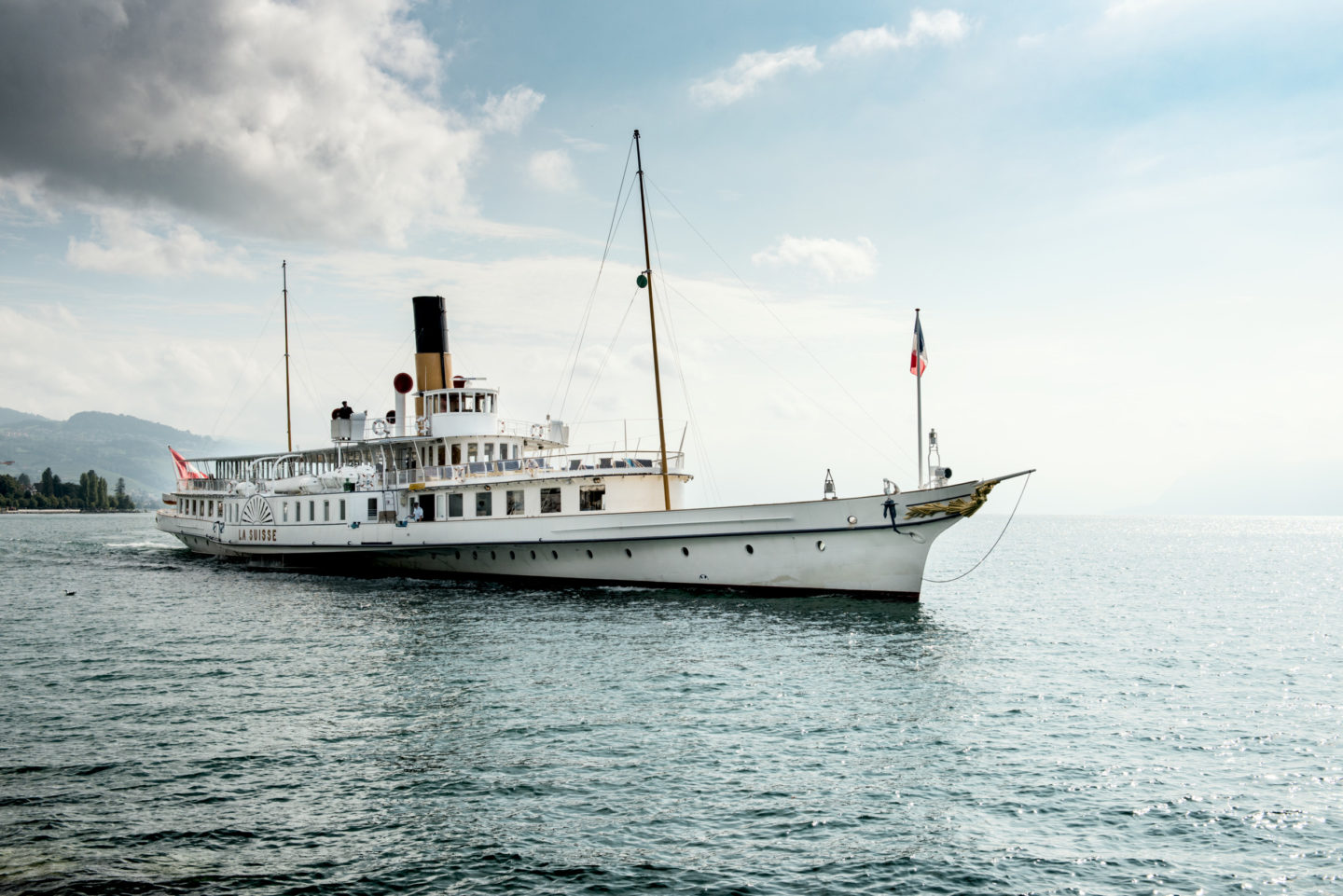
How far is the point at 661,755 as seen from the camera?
13688 millimetres

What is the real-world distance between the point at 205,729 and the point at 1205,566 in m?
75.9

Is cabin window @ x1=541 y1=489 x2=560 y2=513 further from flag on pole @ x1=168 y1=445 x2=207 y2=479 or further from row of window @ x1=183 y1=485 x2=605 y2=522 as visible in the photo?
flag on pole @ x1=168 y1=445 x2=207 y2=479

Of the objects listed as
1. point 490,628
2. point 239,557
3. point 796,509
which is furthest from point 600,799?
point 239,557

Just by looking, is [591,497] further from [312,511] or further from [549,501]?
[312,511]

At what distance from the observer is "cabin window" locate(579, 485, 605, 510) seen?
3441 cm

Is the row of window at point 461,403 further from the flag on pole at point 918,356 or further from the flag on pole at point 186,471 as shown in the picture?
the flag on pole at point 186,471

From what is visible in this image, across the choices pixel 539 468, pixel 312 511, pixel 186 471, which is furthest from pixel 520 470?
pixel 186 471

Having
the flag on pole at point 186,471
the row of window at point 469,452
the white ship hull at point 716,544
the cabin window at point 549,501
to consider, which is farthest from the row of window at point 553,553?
the flag on pole at point 186,471

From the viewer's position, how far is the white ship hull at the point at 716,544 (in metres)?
27.8

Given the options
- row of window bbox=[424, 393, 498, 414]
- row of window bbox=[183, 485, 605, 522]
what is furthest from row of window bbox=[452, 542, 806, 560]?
row of window bbox=[424, 393, 498, 414]

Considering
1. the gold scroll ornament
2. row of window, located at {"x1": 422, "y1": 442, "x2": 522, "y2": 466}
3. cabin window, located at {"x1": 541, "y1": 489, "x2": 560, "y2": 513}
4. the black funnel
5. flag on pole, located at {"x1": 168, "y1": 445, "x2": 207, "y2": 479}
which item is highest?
the black funnel

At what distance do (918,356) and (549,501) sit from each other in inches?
630

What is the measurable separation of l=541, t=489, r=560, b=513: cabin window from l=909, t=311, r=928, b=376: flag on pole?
1532 centimetres

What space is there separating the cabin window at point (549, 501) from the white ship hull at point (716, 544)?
4.04 ft
